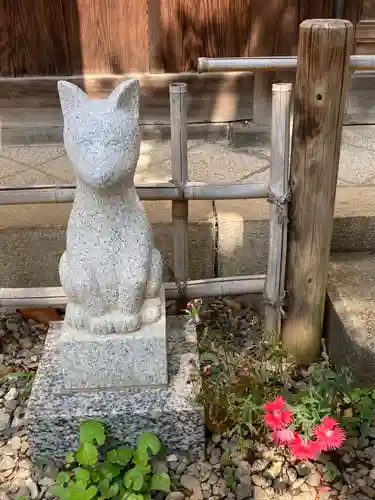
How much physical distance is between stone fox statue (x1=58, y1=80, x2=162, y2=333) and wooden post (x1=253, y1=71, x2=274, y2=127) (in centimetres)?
221

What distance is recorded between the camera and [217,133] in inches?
174

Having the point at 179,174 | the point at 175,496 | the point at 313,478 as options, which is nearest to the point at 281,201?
the point at 179,174

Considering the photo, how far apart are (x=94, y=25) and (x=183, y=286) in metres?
2.18

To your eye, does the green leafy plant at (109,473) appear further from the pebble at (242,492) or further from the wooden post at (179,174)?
the wooden post at (179,174)

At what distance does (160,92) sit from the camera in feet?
14.0

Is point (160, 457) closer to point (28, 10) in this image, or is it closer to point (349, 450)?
point (349, 450)

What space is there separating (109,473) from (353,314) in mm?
1301

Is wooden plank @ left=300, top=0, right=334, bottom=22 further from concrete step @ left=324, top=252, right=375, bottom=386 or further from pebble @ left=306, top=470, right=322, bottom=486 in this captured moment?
pebble @ left=306, top=470, right=322, bottom=486

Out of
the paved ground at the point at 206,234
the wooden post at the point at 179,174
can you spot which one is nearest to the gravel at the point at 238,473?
the wooden post at the point at 179,174

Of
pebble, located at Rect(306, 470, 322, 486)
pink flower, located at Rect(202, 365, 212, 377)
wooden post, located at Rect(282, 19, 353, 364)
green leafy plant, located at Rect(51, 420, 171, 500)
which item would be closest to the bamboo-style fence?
wooden post, located at Rect(282, 19, 353, 364)

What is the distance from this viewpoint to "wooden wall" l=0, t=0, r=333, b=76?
4.07 meters

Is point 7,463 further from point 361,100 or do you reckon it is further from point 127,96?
point 361,100

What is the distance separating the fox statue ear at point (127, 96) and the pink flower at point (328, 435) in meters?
1.28

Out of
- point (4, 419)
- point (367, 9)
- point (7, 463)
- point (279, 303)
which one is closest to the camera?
point (7, 463)
